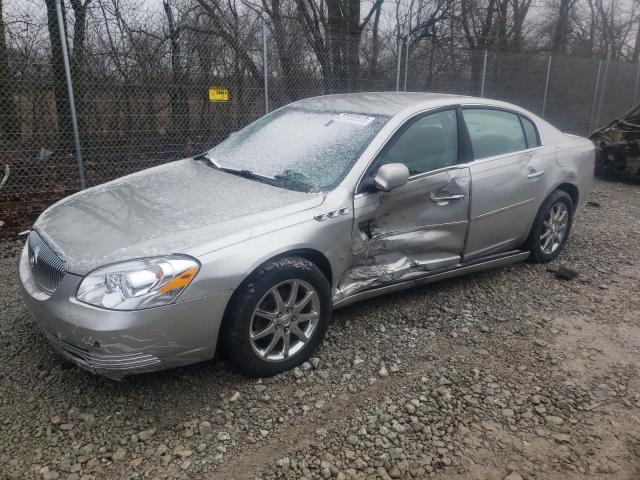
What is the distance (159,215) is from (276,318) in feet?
2.90

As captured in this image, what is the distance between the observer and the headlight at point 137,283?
2.56 m

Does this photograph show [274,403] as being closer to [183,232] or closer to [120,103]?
[183,232]

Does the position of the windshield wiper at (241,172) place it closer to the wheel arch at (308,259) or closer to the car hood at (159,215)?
the car hood at (159,215)

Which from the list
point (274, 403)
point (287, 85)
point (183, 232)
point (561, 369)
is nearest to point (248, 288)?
point (183, 232)

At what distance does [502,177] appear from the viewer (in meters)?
4.21

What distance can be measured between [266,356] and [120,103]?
15.5 feet

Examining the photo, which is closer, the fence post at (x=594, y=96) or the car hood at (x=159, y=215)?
the car hood at (x=159, y=215)

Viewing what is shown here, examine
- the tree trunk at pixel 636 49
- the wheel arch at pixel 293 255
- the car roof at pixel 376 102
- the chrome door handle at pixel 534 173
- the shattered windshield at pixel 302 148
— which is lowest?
the wheel arch at pixel 293 255

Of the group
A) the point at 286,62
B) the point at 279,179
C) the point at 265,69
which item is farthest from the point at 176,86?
the point at 279,179

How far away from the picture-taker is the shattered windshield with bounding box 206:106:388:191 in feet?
11.3

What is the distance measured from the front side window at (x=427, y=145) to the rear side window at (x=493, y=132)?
197mm

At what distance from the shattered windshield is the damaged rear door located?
21cm

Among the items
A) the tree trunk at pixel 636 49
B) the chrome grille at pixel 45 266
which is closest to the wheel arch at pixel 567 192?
the chrome grille at pixel 45 266

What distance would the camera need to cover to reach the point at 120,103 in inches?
259
